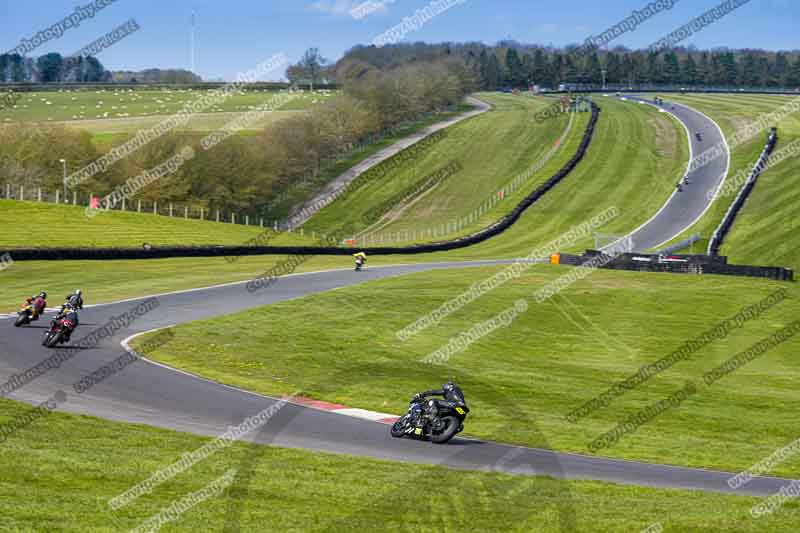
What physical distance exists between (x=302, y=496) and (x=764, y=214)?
6594 cm

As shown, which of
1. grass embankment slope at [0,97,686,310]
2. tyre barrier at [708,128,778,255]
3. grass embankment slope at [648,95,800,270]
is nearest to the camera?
grass embankment slope at [0,97,686,310]

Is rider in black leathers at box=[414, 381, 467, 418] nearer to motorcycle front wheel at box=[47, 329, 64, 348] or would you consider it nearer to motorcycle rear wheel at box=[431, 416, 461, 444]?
motorcycle rear wheel at box=[431, 416, 461, 444]

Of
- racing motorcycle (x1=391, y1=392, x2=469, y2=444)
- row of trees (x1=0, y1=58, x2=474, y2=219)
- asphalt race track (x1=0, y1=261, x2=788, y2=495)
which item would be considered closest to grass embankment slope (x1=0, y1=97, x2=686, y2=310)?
row of trees (x1=0, y1=58, x2=474, y2=219)

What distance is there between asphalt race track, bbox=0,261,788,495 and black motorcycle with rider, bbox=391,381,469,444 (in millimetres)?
245

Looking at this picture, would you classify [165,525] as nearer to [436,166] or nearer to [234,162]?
[234,162]

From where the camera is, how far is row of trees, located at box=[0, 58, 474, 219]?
90562 mm

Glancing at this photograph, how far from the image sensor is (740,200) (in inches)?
3061

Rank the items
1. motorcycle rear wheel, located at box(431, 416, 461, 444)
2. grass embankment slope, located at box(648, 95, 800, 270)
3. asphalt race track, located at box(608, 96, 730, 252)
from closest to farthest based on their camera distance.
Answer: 1. motorcycle rear wheel, located at box(431, 416, 461, 444)
2. grass embankment slope, located at box(648, 95, 800, 270)
3. asphalt race track, located at box(608, 96, 730, 252)

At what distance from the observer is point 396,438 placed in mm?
17938

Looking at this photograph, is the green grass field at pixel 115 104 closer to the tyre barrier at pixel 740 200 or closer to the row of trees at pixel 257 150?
the row of trees at pixel 257 150
